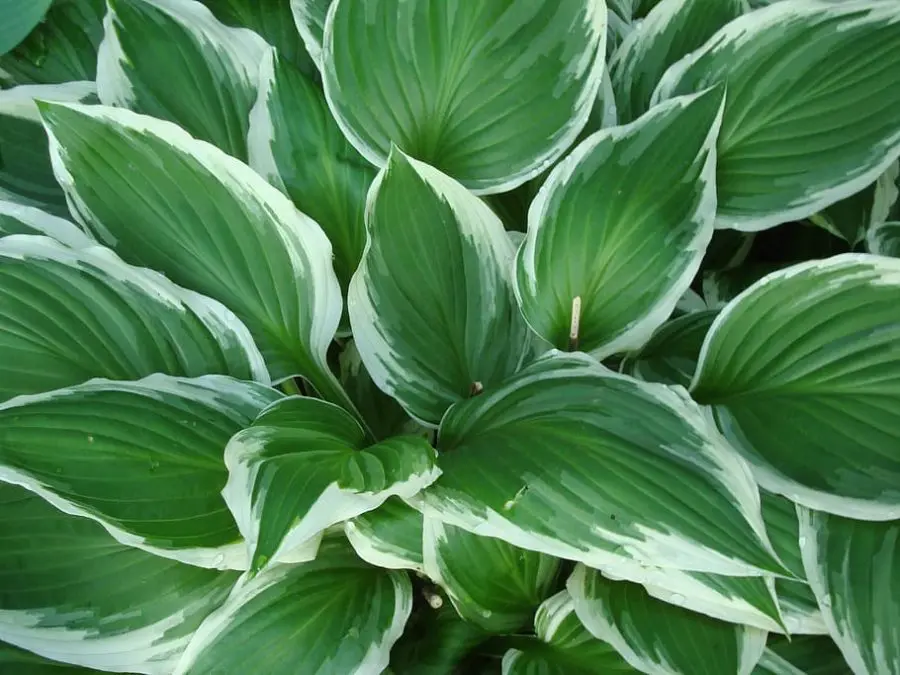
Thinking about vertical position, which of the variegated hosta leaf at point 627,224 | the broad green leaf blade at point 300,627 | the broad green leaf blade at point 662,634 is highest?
the variegated hosta leaf at point 627,224

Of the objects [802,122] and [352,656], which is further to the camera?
[802,122]

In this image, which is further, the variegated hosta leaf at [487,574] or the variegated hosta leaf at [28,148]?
the variegated hosta leaf at [28,148]

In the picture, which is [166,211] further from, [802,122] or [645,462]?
[802,122]

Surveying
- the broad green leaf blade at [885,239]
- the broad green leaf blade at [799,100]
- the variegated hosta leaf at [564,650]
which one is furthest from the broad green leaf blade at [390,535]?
the broad green leaf blade at [885,239]

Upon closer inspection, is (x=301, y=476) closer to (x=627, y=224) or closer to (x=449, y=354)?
(x=449, y=354)

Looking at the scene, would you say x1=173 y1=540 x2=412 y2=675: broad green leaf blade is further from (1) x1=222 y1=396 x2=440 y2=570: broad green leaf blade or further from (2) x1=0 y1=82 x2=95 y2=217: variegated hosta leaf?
(2) x1=0 y1=82 x2=95 y2=217: variegated hosta leaf

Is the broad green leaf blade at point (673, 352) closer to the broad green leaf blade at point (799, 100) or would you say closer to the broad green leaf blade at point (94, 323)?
the broad green leaf blade at point (799, 100)

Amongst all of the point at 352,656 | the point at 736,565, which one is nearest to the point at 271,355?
the point at 352,656

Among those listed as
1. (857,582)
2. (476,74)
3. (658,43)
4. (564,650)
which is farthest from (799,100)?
(564,650)
